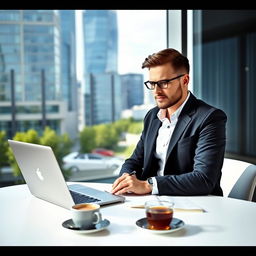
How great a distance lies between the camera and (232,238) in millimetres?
1101

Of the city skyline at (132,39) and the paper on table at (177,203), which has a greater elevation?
the city skyline at (132,39)

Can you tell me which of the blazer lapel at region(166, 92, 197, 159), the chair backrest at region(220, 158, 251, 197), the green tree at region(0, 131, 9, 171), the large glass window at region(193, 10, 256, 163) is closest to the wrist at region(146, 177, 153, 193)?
the blazer lapel at region(166, 92, 197, 159)

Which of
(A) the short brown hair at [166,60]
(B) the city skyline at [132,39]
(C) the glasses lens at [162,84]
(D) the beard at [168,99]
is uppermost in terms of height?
(B) the city skyline at [132,39]

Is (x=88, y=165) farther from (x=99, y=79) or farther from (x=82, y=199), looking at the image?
(x=82, y=199)

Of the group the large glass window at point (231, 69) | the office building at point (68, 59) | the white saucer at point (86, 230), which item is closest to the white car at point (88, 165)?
the office building at point (68, 59)

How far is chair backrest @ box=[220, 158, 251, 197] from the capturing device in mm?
1849

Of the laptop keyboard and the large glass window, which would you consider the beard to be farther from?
the large glass window

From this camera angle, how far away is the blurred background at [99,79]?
12.1 ft

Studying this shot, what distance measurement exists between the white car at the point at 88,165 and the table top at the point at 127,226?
263 cm

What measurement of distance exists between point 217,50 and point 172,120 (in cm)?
203

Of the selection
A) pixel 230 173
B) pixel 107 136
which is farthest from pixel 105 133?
pixel 230 173

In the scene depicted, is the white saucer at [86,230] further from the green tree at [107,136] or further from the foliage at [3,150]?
the green tree at [107,136]

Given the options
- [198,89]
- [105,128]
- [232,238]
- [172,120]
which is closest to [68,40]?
[105,128]

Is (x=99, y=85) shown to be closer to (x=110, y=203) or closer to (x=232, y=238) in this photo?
(x=110, y=203)
